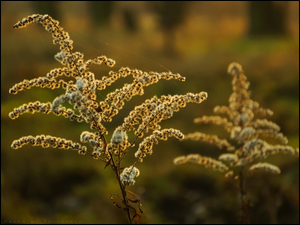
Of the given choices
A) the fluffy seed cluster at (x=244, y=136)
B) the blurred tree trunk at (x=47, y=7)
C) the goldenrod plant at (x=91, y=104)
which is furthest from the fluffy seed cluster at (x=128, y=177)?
the blurred tree trunk at (x=47, y=7)

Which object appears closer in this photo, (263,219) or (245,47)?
(263,219)

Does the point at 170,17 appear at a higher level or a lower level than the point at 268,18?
higher

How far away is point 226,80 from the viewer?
3211 millimetres

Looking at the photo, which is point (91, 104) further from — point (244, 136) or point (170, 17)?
point (170, 17)

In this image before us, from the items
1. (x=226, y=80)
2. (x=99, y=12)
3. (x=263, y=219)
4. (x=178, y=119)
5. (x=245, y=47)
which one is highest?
(x=99, y=12)

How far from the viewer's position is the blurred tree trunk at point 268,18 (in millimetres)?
3090

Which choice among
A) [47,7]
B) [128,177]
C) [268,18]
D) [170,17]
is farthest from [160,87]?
[128,177]

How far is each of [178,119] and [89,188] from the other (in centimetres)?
88

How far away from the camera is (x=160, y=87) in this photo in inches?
124

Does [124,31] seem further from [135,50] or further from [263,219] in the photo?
[263,219]

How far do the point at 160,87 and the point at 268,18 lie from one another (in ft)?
3.22

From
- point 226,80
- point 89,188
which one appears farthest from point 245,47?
point 89,188

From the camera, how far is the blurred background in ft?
10.1

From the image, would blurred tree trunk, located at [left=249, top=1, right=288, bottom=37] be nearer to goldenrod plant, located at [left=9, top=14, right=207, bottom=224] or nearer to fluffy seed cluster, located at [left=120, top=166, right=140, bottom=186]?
goldenrod plant, located at [left=9, top=14, right=207, bottom=224]
